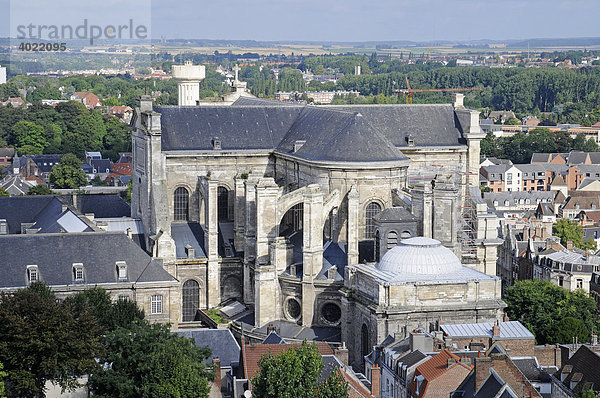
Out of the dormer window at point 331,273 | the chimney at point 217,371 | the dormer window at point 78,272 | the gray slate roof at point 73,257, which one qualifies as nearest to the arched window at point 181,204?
the gray slate roof at point 73,257

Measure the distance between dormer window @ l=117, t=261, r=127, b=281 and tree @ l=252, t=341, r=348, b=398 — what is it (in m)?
20.0

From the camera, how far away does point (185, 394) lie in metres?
46.5

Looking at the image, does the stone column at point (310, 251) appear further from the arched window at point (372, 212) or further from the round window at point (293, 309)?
the arched window at point (372, 212)

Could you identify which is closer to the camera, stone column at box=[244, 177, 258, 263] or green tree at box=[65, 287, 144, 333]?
green tree at box=[65, 287, 144, 333]

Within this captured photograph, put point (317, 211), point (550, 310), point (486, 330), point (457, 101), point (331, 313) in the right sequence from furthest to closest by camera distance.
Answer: point (457, 101) < point (550, 310) < point (331, 313) < point (317, 211) < point (486, 330)

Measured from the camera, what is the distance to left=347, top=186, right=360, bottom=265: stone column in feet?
207

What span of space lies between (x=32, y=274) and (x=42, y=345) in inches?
507

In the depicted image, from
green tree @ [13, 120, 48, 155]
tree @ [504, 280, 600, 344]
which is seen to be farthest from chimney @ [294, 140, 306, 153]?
green tree @ [13, 120, 48, 155]

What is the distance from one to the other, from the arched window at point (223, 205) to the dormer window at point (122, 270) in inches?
423

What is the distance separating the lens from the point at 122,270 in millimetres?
63844

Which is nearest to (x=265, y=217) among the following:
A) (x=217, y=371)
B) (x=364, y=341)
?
(x=364, y=341)

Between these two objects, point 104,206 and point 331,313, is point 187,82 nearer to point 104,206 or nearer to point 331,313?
point 104,206

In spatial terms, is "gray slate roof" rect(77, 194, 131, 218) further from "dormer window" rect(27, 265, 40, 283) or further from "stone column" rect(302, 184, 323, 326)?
"stone column" rect(302, 184, 323, 326)

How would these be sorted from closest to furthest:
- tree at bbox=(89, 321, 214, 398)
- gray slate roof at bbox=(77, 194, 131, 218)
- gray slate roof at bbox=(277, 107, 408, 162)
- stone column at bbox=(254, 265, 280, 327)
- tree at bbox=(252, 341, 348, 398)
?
1. tree at bbox=(252, 341, 348, 398)
2. tree at bbox=(89, 321, 214, 398)
3. stone column at bbox=(254, 265, 280, 327)
4. gray slate roof at bbox=(277, 107, 408, 162)
5. gray slate roof at bbox=(77, 194, 131, 218)
